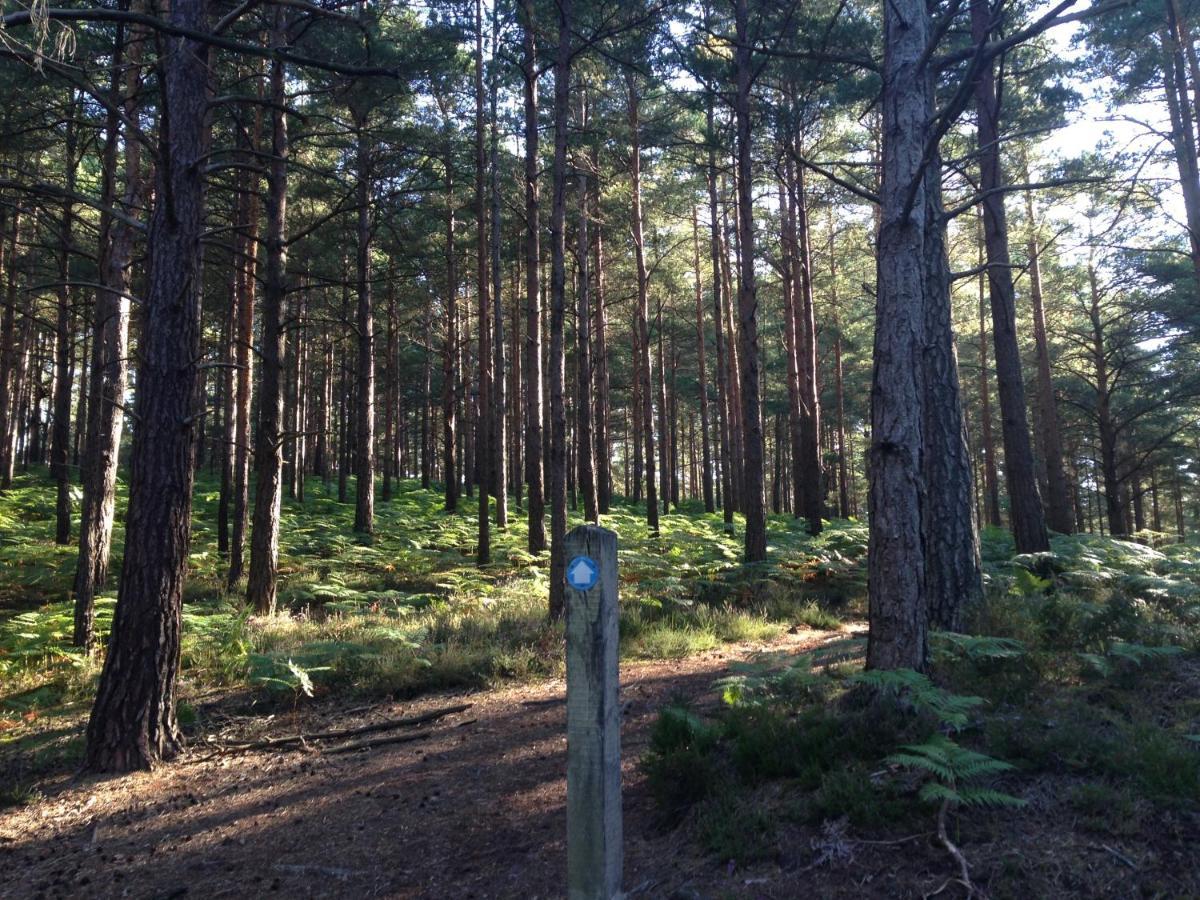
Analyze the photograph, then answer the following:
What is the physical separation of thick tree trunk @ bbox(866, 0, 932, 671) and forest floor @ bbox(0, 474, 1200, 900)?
18.6 inches

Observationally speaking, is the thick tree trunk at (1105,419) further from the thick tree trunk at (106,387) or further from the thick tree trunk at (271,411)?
the thick tree trunk at (106,387)

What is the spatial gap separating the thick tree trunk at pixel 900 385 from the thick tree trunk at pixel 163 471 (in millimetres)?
5158

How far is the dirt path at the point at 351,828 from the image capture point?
12.8ft

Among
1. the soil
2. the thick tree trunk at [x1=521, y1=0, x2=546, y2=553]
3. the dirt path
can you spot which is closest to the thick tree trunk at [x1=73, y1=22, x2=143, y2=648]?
the soil

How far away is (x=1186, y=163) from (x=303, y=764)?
18570mm

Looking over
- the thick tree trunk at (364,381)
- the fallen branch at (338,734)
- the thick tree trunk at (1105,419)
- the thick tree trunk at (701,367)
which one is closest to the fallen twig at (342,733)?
the fallen branch at (338,734)

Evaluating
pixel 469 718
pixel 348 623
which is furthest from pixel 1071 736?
pixel 348 623

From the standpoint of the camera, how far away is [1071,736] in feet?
12.4

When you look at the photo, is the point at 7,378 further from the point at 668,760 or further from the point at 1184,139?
the point at 1184,139

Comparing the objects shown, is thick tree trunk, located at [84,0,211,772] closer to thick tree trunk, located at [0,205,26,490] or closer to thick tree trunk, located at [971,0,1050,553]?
thick tree trunk, located at [971,0,1050,553]

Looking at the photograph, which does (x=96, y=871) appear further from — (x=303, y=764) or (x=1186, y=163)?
(x=1186, y=163)

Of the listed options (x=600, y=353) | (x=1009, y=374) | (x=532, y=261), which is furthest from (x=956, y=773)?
(x=600, y=353)

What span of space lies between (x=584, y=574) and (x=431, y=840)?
8.11ft

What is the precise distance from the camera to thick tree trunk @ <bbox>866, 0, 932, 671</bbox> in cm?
462
